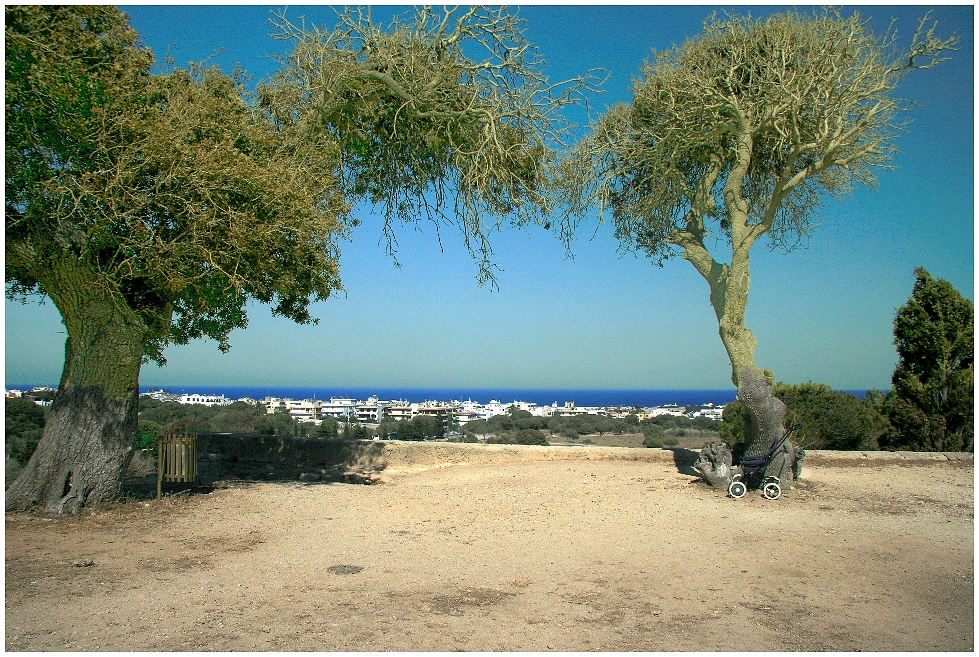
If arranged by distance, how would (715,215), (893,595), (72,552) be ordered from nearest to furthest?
(893,595) → (72,552) → (715,215)

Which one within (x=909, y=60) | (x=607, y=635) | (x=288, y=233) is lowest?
(x=607, y=635)

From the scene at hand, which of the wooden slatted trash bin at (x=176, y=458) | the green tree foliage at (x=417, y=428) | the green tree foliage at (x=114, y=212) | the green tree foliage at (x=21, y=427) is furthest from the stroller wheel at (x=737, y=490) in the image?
the green tree foliage at (x=21, y=427)

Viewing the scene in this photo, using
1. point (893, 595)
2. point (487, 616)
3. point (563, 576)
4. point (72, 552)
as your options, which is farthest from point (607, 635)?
point (72, 552)

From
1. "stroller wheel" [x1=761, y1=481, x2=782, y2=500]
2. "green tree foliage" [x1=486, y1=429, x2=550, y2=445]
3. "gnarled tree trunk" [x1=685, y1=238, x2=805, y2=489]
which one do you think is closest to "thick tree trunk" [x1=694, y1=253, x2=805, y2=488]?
"gnarled tree trunk" [x1=685, y1=238, x2=805, y2=489]

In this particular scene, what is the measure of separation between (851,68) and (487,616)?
884 cm

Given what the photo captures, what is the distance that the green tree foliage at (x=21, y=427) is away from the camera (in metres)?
11.3

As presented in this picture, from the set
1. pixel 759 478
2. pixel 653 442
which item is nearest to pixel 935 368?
pixel 653 442

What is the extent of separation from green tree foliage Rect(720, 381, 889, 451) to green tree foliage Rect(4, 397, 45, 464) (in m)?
12.8

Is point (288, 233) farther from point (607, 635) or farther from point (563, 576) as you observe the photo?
point (607, 635)

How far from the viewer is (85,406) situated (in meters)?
7.58

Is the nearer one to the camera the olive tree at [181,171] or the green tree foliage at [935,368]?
the olive tree at [181,171]

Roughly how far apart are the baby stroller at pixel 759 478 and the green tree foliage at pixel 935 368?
6.06m

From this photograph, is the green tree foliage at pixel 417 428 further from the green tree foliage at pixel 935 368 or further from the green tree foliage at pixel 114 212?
the green tree foliage at pixel 935 368

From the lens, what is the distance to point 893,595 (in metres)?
4.89
